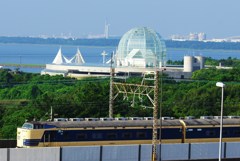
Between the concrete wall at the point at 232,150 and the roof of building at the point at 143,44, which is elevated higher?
the roof of building at the point at 143,44

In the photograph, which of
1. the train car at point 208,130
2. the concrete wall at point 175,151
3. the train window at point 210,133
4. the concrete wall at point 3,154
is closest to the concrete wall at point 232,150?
the concrete wall at point 175,151

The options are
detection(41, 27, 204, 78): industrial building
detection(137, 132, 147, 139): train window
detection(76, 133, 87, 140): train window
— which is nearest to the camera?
detection(76, 133, 87, 140): train window

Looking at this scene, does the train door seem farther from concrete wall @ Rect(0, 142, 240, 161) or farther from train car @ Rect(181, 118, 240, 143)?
train car @ Rect(181, 118, 240, 143)

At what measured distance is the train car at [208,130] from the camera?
49.0 m

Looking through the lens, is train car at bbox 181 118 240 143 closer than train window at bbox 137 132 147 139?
No

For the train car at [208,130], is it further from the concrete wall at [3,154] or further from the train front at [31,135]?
the concrete wall at [3,154]

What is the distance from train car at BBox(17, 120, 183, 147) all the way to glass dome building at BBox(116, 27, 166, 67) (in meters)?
93.7

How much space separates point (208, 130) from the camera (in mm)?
49562

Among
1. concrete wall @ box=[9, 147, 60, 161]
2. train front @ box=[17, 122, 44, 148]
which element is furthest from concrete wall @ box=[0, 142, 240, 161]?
train front @ box=[17, 122, 44, 148]

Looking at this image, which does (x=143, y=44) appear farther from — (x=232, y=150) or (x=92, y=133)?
(x=232, y=150)

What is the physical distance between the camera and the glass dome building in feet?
474

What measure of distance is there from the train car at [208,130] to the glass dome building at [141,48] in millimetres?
91848

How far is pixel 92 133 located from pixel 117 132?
1.47m

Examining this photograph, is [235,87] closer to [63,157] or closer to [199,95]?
[199,95]
